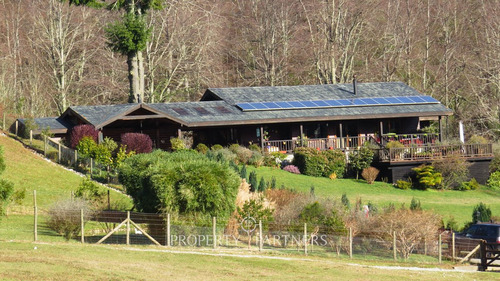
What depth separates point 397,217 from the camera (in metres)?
32.1

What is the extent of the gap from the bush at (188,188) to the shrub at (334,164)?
17686mm

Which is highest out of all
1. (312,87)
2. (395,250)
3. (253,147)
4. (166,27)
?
(166,27)

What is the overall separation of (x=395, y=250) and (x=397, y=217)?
280 centimetres

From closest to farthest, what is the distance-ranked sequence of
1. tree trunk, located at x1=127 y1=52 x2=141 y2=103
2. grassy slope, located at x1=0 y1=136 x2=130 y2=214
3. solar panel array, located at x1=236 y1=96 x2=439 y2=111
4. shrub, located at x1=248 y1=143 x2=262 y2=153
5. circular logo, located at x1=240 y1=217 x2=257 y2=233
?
circular logo, located at x1=240 y1=217 x2=257 y2=233 → grassy slope, located at x1=0 y1=136 x2=130 y2=214 → shrub, located at x1=248 y1=143 x2=262 y2=153 → tree trunk, located at x1=127 y1=52 x2=141 y2=103 → solar panel array, located at x1=236 y1=96 x2=439 y2=111

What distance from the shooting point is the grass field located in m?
20.9

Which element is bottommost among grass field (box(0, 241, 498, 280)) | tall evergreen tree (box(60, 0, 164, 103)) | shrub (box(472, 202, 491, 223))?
grass field (box(0, 241, 498, 280))

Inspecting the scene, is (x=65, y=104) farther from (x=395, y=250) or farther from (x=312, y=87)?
(x=395, y=250)

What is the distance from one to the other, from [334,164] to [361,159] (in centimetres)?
154

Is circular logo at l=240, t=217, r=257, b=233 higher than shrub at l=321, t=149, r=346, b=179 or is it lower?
lower

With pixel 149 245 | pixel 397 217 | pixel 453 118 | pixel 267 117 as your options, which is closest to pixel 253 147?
pixel 267 117

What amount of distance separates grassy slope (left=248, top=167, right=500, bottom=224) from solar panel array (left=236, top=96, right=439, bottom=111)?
5.59 metres

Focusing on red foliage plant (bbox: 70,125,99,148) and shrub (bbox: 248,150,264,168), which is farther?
shrub (bbox: 248,150,264,168)

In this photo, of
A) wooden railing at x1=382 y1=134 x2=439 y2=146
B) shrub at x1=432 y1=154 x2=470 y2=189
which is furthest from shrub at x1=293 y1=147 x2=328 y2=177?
shrub at x1=432 y1=154 x2=470 y2=189

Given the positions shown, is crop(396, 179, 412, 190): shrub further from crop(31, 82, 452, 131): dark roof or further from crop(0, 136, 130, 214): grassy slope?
crop(0, 136, 130, 214): grassy slope
